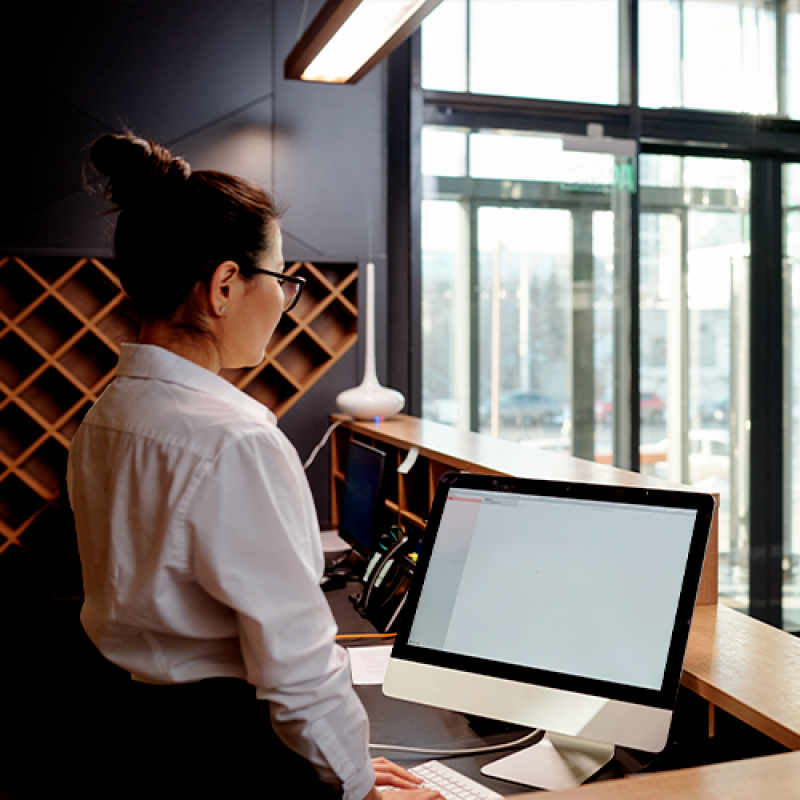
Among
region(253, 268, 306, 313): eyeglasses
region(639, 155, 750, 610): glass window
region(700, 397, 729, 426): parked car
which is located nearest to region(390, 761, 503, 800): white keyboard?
region(253, 268, 306, 313): eyeglasses

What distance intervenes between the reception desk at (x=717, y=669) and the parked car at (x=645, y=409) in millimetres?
1986

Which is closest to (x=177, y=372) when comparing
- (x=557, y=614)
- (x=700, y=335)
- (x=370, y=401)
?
(x=557, y=614)

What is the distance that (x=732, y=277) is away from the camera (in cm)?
436

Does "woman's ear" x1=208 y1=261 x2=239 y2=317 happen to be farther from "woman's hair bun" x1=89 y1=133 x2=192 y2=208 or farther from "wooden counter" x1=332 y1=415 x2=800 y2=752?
"wooden counter" x1=332 y1=415 x2=800 y2=752

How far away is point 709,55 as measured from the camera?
4.28 m

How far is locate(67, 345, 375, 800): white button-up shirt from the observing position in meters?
0.97

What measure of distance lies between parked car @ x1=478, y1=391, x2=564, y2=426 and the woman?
2.95 meters

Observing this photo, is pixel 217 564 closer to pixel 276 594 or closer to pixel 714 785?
pixel 276 594

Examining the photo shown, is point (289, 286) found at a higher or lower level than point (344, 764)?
A: higher

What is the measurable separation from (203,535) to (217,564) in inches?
1.4

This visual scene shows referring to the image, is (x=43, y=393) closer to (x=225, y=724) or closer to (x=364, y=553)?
(x=364, y=553)

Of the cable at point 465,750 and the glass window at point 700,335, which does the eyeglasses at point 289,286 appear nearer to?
the cable at point 465,750

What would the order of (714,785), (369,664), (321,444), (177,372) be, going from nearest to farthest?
(714,785) → (177,372) → (369,664) → (321,444)

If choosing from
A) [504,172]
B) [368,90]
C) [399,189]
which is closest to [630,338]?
[504,172]
